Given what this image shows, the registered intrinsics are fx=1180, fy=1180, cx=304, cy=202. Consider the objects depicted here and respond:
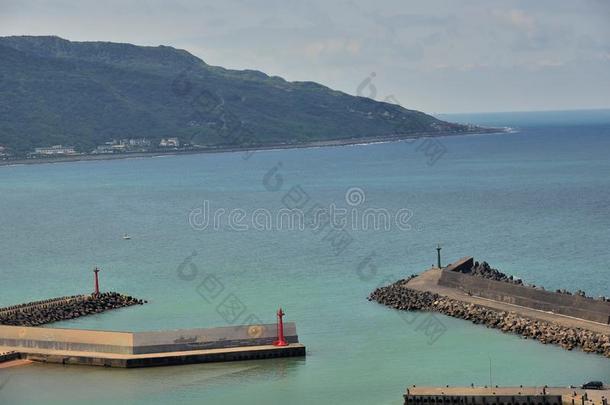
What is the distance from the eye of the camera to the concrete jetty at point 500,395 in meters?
38.8

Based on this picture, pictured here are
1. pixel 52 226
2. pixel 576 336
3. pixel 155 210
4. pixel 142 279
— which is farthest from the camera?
pixel 155 210

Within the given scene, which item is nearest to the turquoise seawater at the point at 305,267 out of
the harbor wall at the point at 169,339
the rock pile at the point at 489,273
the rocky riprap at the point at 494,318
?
the rocky riprap at the point at 494,318

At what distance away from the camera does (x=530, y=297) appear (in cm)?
5491

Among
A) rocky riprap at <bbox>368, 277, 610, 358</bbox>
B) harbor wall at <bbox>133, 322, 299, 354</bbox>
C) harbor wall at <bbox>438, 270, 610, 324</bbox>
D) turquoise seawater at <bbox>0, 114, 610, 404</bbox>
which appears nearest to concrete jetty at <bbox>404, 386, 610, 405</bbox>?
turquoise seawater at <bbox>0, 114, 610, 404</bbox>

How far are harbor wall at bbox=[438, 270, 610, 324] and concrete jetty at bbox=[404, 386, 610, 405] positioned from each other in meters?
11.6

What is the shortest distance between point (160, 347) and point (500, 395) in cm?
1476

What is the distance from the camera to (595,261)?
74500 mm

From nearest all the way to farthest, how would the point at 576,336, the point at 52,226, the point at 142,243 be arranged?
the point at 576,336 → the point at 142,243 → the point at 52,226

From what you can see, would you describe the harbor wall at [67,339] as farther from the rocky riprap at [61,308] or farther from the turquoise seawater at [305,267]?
the rocky riprap at [61,308]

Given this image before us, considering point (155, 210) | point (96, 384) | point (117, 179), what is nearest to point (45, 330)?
point (96, 384)

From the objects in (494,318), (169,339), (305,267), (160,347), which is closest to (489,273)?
(494,318)

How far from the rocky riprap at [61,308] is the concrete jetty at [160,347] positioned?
755 cm

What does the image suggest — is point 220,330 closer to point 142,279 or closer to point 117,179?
point 142,279

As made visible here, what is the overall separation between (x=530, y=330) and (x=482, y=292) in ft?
24.8
